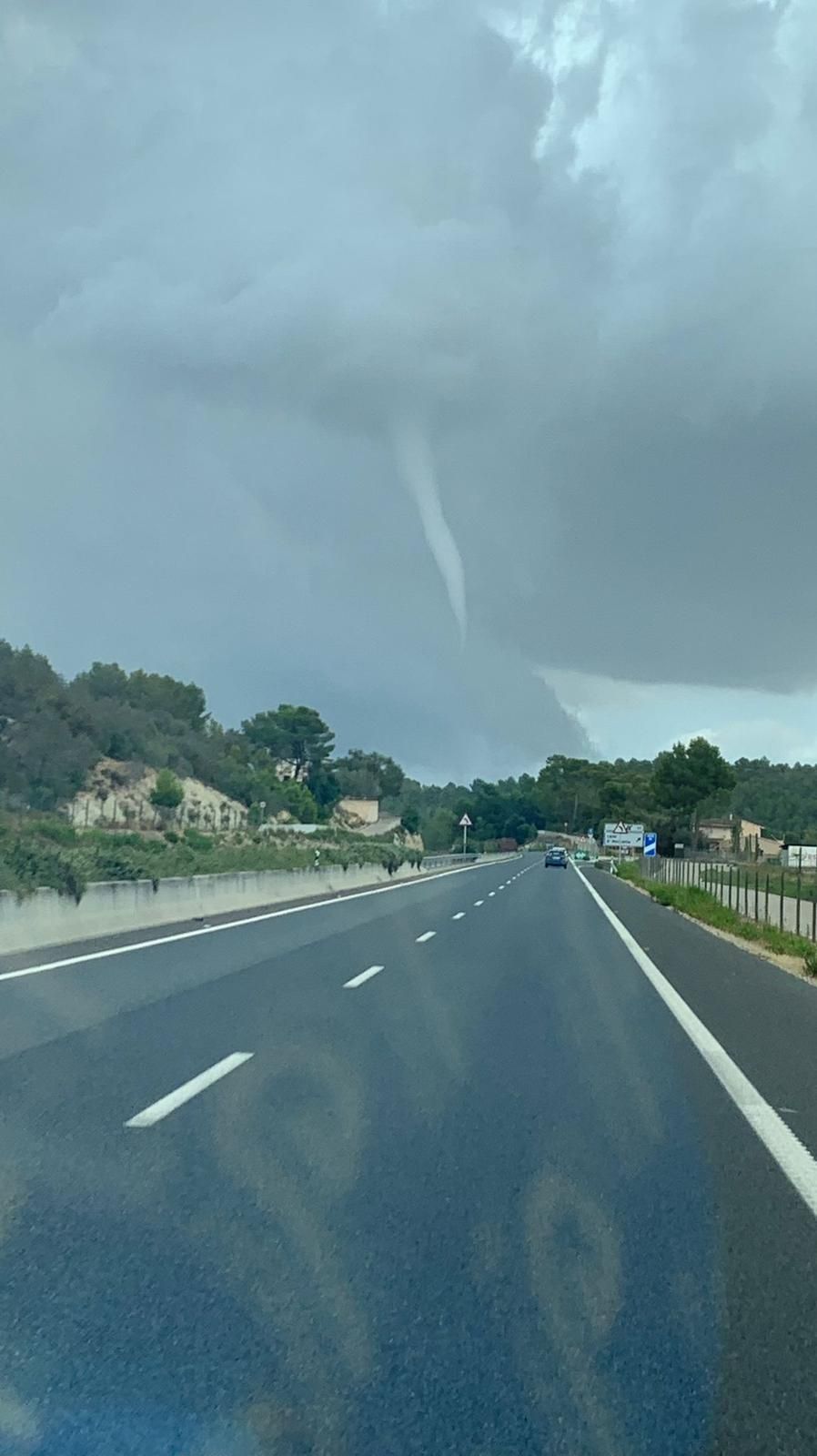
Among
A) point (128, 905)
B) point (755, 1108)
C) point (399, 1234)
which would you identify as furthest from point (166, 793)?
point (399, 1234)

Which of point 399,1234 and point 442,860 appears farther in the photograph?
point 442,860

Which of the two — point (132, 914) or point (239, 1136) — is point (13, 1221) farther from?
point (132, 914)

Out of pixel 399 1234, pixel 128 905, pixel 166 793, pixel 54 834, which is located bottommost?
pixel 399 1234

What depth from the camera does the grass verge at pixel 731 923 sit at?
27.0 metres

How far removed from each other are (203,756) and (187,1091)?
345ft

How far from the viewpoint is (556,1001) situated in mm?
16578

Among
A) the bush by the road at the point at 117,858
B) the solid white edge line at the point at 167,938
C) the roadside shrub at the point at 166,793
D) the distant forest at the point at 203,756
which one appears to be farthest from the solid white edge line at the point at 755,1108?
the roadside shrub at the point at 166,793

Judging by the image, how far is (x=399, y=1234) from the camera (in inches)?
259

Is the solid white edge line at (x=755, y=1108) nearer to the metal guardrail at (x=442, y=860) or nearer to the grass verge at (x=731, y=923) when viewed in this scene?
the grass verge at (x=731, y=923)

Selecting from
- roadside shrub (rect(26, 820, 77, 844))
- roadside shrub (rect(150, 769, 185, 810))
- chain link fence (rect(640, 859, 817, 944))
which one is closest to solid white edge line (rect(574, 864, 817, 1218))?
chain link fence (rect(640, 859, 817, 944))

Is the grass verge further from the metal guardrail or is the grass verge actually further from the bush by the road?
the metal guardrail

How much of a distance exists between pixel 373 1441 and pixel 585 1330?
1248mm

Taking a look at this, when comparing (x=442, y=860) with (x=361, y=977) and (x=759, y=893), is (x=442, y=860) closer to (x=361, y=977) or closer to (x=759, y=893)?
(x=759, y=893)

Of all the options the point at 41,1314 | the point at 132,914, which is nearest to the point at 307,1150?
the point at 41,1314
